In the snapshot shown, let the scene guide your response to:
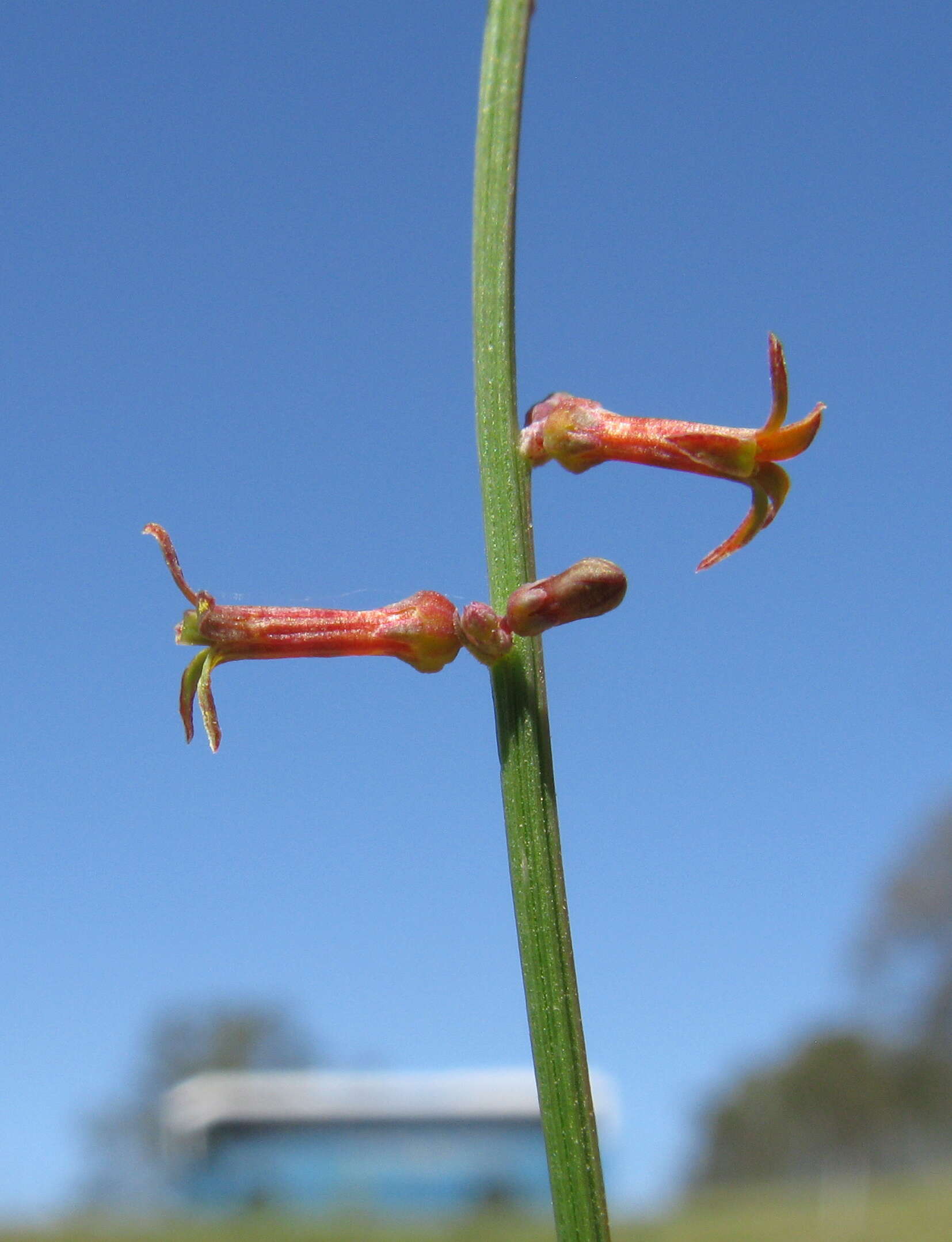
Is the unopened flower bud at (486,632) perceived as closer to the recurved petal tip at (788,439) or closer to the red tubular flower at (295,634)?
the red tubular flower at (295,634)

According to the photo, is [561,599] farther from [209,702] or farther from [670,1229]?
[670,1229]

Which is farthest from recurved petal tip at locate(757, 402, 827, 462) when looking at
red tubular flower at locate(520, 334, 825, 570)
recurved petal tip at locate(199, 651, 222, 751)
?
recurved petal tip at locate(199, 651, 222, 751)

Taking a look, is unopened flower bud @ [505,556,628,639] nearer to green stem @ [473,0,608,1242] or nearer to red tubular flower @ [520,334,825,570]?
green stem @ [473,0,608,1242]

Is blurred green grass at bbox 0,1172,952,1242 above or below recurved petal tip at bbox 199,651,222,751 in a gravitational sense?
below

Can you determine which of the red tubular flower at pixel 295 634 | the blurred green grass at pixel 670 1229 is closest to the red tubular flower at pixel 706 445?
the red tubular flower at pixel 295 634

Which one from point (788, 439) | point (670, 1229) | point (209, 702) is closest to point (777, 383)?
point (788, 439)
